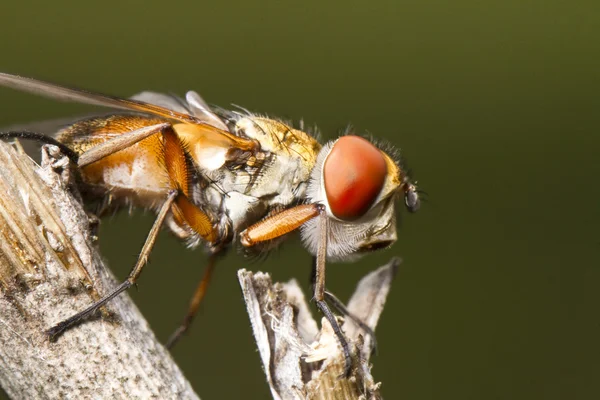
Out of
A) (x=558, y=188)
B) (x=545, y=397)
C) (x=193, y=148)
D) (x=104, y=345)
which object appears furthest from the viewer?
(x=558, y=188)

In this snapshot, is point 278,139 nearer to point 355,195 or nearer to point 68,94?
point 355,195

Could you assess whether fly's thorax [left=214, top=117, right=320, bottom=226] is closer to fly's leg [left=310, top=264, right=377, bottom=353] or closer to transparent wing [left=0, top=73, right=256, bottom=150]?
transparent wing [left=0, top=73, right=256, bottom=150]

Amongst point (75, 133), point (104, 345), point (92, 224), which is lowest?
point (104, 345)

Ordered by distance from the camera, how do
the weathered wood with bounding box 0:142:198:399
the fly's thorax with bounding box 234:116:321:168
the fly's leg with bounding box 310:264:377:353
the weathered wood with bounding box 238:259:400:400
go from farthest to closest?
the fly's thorax with bounding box 234:116:321:168
the fly's leg with bounding box 310:264:377:353
the weathered wood with bounding box 238:259:400:400
the weathered wood with bounding box 0:142:198:399

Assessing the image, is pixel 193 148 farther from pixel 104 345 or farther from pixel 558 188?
pixel 558 188

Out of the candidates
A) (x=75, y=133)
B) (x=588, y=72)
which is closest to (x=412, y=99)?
(x=588, y=72)

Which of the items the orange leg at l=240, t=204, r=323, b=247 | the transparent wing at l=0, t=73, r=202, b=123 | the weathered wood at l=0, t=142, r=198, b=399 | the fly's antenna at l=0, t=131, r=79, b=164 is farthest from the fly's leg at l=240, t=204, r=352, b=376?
the weathered wood at l=0, t=142, r=198, b=399
